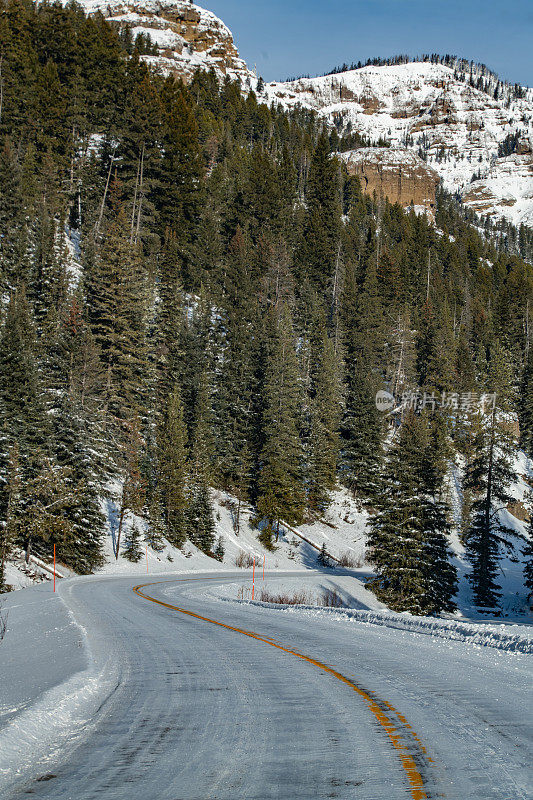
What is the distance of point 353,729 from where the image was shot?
5.24 m

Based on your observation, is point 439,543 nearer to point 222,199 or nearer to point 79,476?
point 79,476

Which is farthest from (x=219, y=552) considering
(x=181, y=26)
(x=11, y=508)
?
(x=181, y=26)

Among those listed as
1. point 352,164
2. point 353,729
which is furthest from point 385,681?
point 352,164

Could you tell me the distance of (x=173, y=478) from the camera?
39.8 metres

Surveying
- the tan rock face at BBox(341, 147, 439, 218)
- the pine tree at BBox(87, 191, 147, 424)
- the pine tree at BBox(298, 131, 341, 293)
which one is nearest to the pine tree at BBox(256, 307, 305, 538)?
the pine tree at BBox(87, 191, 147, 424)

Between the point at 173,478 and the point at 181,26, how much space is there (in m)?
169

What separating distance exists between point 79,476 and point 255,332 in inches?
1188

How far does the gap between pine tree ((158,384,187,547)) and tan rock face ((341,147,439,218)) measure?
148945 mm

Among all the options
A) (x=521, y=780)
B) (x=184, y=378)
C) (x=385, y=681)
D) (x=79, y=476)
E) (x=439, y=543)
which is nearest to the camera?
(x=521, y=780)

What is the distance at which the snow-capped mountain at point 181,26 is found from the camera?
15862 cm

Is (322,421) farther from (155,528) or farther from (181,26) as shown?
(181,26)

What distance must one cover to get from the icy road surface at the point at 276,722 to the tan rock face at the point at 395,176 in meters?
177

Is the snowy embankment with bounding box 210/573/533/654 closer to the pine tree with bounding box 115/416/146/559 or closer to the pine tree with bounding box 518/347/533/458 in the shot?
the pine tree with bounding box 115/416/146/559

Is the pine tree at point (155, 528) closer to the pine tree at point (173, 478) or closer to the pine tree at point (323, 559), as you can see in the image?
the pine tree at point (173, 478)
